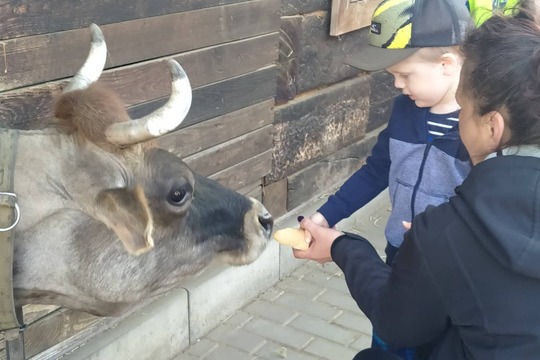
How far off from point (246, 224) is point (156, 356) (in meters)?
1.61

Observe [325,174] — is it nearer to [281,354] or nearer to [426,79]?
[281,354]

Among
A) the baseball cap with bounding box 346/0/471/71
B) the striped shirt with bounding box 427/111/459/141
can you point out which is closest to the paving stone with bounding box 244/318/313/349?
the striped shirt with bounding box 427/111/459/141

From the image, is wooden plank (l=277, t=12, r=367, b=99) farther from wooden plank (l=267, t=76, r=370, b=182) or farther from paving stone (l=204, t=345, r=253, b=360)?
paving stone (l=204, t=345, r=253, b=360)

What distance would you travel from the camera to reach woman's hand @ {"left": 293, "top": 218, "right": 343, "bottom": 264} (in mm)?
2266

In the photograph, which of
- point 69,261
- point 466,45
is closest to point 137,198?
point 69,261

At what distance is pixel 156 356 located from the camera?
3768 millimetres

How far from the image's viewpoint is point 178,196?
7.13ft

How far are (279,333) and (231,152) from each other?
3.34ft

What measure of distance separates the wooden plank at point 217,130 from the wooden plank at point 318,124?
250 millimetres

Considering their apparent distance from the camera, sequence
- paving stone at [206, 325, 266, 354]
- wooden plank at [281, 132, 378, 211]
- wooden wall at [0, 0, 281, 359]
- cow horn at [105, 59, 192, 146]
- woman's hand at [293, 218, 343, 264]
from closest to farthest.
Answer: cow horn at [105, 59, 192, 146] → woman's hand at [293, 218, 343, 264] → wooden wall at [0, 0, 281, 359] → paving stone at [206, 325, 266, 354] → wooden plank at [281, 132, 378, 211]

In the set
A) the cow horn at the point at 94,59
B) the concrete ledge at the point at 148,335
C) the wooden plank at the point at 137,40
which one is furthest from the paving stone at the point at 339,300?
the cow horn at the point at 94,59

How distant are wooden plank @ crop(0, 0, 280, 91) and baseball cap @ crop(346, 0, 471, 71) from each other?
1119 millimetres

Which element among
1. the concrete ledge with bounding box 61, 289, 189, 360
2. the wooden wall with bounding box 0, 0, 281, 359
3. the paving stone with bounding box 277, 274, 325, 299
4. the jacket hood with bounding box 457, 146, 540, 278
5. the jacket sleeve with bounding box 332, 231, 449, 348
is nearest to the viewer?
the jacket hood with bounding box 457, 146, 540, 278

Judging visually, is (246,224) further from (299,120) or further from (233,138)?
(299,120)
